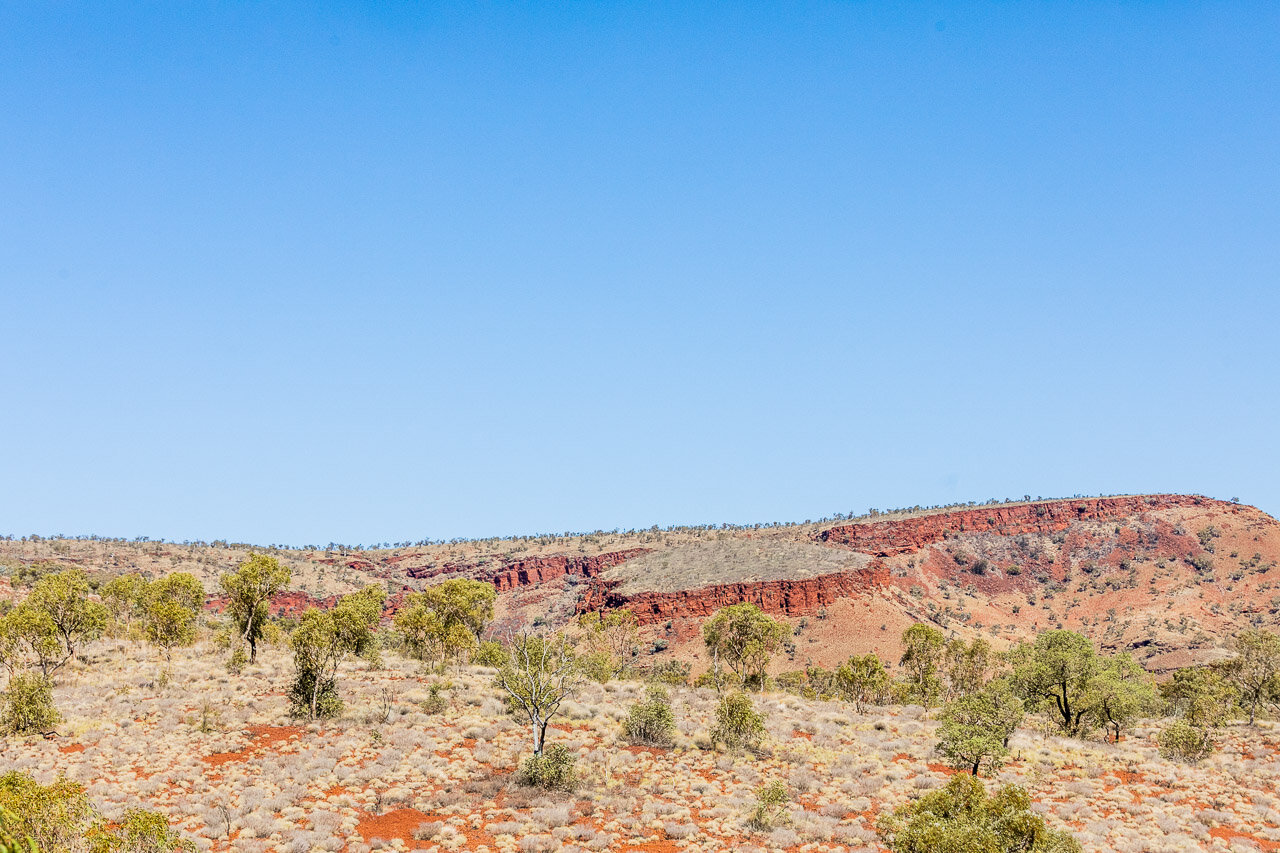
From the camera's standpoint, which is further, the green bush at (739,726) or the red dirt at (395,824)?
the green bush at (739,726)

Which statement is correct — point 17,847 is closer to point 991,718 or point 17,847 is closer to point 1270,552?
point 991,718

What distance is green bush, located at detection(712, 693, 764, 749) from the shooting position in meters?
34.1

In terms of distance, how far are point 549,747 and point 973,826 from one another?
1844cm

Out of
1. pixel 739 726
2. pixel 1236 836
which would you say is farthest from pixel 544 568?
pixel 1236 836

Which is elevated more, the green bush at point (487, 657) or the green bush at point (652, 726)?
the green bush at point (487, 657)

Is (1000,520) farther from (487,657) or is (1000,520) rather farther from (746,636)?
(487,657)

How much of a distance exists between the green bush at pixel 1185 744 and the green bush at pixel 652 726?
22.0 m

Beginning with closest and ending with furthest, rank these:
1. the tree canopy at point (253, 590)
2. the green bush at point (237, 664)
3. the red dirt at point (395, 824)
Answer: the red dirt at point (395, 824), the green bush at point (237, 664), the tree canopy at point (253, 590)

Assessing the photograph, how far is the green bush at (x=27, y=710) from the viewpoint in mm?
30047

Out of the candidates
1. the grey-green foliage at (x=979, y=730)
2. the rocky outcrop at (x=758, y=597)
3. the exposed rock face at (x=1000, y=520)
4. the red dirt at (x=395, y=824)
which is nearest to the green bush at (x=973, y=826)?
the grey-green foliage at (x=979, y=730)

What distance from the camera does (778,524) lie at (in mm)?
166000

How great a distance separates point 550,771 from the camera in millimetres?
28281

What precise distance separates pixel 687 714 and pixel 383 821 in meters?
18.5

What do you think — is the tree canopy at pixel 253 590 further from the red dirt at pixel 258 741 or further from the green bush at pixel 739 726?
the green bush at pixel 739 726
